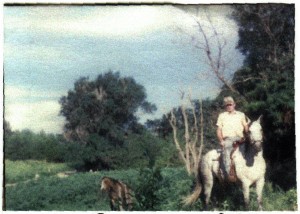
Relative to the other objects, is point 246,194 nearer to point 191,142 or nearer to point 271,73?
point 191,142

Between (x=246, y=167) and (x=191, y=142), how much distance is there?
630 mm

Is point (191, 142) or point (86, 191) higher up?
point (191, 142)

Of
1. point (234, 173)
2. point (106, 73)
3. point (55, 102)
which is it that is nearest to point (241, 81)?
point (234, 173)

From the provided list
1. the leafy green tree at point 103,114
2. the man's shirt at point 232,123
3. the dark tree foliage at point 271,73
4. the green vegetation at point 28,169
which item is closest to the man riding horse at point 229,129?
the man's shirt at point 232,123

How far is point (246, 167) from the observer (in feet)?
21.2

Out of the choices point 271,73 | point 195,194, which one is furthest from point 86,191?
point 271,73

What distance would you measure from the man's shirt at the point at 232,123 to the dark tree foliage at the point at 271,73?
11cm

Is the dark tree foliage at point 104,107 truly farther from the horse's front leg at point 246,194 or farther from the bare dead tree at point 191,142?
the horse's front leg at point 246,194

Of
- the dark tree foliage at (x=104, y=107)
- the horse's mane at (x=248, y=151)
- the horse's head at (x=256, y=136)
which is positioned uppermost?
the dark tree foliage at (x=104, y=107)

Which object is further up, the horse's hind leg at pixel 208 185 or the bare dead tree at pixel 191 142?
the bare dead tree at pixel 191 142

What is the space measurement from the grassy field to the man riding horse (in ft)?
0.81

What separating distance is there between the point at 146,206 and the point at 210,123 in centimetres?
110

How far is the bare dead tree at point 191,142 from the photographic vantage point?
260 inches

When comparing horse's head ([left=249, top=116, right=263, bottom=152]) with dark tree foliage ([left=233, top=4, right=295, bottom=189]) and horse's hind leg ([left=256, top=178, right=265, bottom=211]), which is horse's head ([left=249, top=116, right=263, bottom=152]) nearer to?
dark tree foliage ([left=233, top=4, right=295, bottom=189])
